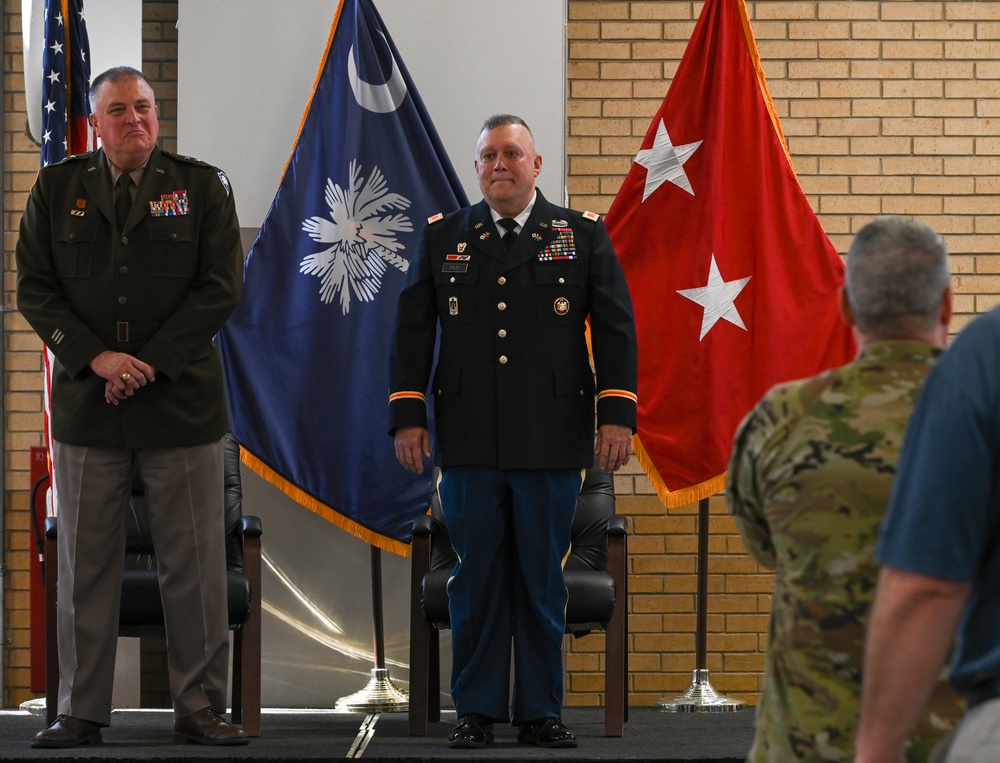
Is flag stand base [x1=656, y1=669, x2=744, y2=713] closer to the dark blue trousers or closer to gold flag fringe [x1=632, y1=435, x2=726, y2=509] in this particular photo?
gold flag fringe [x1=632, y1=435, x2=726, y2=509]

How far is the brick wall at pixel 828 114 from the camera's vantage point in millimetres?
4891

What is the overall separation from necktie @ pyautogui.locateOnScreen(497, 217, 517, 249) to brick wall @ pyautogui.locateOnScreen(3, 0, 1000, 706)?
4.37ft

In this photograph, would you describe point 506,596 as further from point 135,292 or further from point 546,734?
point 135,292

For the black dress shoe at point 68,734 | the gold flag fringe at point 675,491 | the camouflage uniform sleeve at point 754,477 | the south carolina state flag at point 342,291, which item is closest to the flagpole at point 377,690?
the south carolina state flag at point 342,291

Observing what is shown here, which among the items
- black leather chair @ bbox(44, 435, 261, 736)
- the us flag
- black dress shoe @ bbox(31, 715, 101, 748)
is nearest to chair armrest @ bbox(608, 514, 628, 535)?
black leather chair @ bbox(44, 435, 261, 736)

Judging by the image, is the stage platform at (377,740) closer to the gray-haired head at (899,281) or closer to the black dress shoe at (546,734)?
the black dress shoe at (546,734)

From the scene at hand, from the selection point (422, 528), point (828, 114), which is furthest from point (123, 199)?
point (828, 114)

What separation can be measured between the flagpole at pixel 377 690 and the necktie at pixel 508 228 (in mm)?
1279

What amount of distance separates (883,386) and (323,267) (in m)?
3.07

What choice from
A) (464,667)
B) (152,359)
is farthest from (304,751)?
(152,359)

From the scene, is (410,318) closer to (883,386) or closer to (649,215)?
(649,215)

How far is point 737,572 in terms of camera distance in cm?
482

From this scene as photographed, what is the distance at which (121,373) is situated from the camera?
10.9 ft

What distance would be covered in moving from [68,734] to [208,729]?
351 mm
